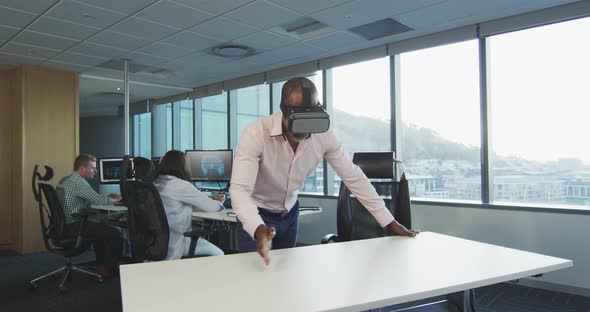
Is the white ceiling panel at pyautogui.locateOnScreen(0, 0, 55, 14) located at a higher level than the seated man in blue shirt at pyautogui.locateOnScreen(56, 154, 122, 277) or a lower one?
higher

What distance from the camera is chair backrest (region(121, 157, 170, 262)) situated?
2799mm

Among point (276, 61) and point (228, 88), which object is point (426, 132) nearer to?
point (276, 61)

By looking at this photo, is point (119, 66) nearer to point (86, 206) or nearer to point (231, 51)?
point (231, 51)

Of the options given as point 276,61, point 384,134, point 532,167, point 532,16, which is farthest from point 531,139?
point 276,61

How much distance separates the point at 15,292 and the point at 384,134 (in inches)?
171

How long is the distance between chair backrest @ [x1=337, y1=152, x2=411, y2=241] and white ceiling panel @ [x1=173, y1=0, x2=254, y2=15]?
1.78 meters

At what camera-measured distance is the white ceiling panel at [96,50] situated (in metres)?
4.93

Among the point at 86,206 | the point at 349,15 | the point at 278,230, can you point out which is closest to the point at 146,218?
the point at 278,230

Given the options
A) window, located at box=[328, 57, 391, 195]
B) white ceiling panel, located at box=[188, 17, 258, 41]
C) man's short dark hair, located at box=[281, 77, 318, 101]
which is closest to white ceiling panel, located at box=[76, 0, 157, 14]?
white ceiling panel, located at box=[188, 17, 258, 41]

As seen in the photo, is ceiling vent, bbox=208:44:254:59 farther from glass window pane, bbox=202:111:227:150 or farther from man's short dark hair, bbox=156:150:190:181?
man's short dark hair, bbox=156:150:190:181

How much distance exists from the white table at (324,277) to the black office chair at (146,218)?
3.90ft

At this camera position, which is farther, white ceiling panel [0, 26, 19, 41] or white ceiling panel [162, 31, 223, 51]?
white ceiling panel [162, 31, 223, 51]

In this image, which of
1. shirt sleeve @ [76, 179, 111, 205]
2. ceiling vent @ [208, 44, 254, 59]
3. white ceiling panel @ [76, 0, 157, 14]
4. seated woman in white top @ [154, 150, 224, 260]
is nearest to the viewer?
seated woman in white top @ [154, 150, 224, 260]

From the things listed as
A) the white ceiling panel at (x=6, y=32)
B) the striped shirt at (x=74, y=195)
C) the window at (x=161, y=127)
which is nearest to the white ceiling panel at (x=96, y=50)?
the white ceiling panel at (x=6, y=32)
